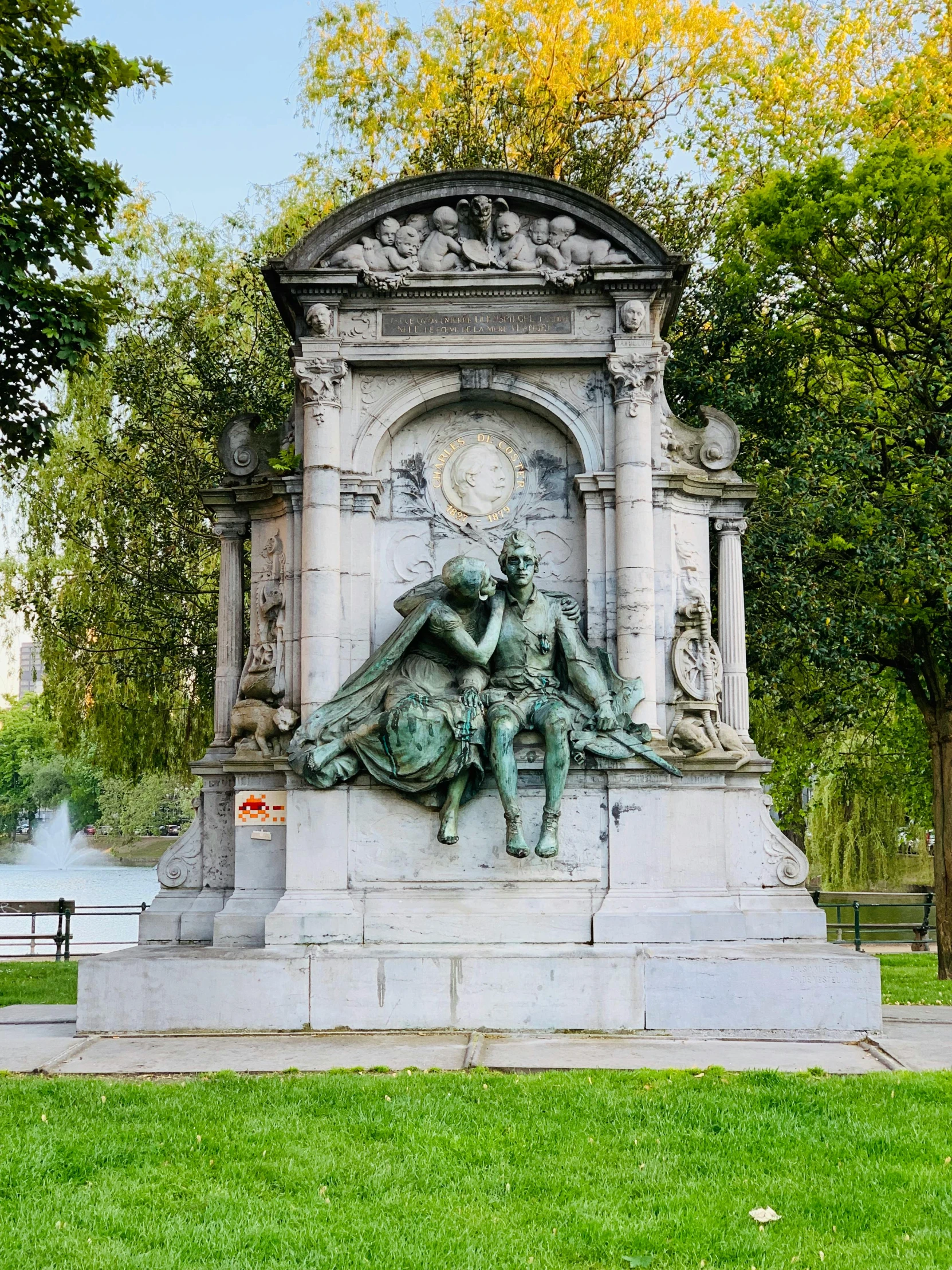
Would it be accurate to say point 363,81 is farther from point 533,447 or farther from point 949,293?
point 533,447

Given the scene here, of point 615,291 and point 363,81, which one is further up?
point 363,81

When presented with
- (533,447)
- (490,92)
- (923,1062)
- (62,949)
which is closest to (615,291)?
(533,447)

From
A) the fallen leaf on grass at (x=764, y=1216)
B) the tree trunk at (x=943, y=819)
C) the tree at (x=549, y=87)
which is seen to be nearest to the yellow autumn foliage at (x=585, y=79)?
the tree at (x=549, y=87)

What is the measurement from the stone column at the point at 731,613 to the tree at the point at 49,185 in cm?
610

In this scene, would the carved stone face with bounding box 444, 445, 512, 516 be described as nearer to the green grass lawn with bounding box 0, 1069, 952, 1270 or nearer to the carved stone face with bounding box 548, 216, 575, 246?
the carved stone face with bounding box 548, 216, 575, 246

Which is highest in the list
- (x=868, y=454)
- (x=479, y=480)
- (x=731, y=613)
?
(x=868, y=454)

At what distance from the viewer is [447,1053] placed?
30.1 feet

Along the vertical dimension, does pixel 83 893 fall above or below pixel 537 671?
below

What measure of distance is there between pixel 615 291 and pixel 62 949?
49.5ft

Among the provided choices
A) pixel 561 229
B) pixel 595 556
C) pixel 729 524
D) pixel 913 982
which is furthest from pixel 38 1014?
pixel 913 982

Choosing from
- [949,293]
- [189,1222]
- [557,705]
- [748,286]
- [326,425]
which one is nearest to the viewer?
[189,1222]

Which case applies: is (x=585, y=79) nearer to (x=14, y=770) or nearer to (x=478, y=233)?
(x=478, y=233)

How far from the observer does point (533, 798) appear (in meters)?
10.9

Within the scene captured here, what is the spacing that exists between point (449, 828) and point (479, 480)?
125 inches
